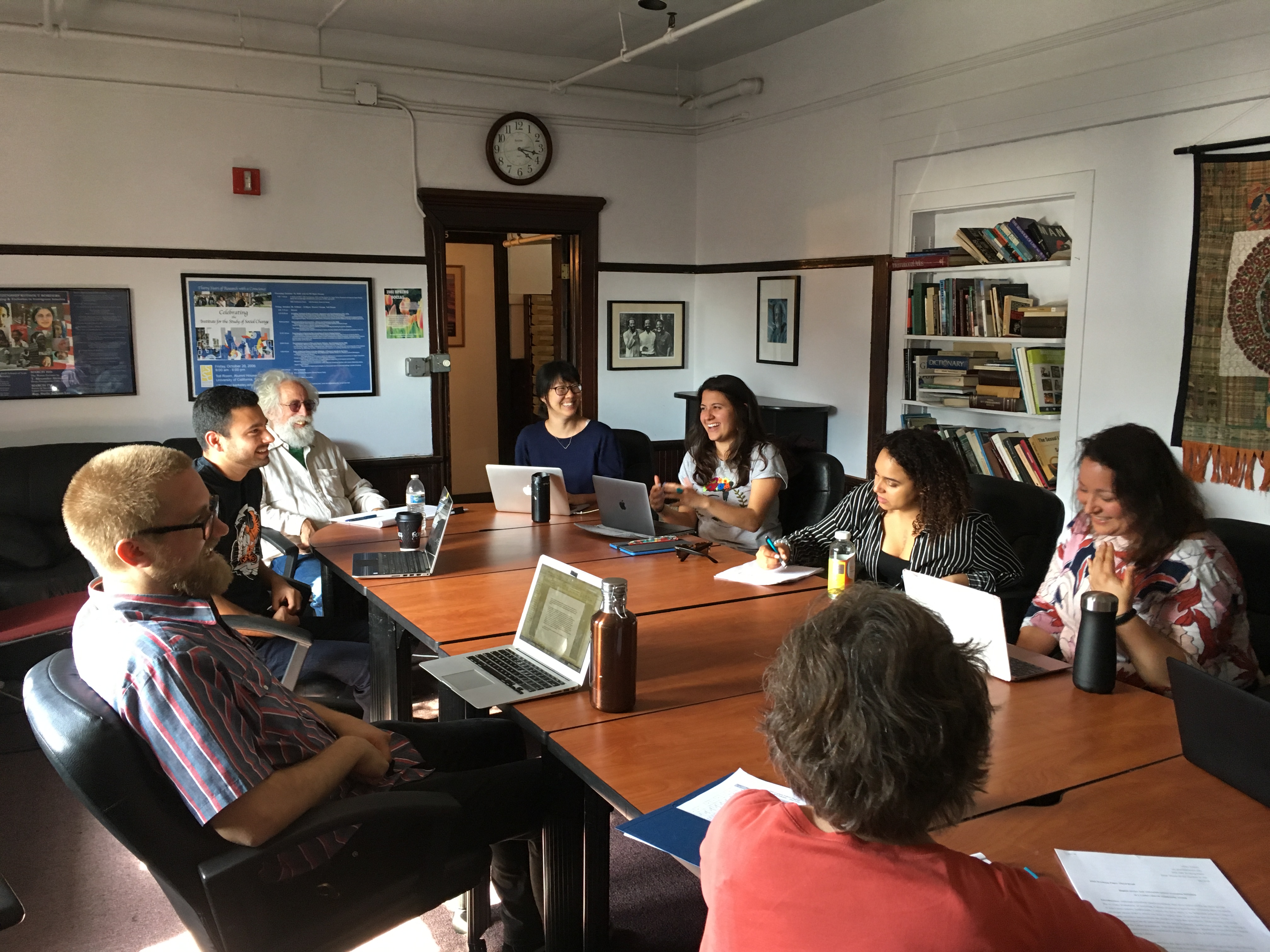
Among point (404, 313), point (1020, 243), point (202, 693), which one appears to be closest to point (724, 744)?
point (202, 693)

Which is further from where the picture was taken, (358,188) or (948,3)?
(358,188)

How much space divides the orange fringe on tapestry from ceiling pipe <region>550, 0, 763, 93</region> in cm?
249

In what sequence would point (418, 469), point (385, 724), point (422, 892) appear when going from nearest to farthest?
1. point (422, 892)
2. point (385, 724)
3. point (418, 469)

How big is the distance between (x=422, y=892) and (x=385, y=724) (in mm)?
451

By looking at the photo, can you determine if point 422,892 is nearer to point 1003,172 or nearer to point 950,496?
point 950,496

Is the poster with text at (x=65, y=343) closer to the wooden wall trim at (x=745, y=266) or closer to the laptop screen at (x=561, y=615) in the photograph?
the wooden wall trim at (x=745, y=266)

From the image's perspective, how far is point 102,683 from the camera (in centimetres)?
156

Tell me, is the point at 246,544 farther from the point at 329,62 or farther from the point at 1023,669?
the point at 329,62

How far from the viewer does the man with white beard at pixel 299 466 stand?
13.8ft

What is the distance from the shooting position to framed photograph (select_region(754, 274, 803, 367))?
19.1 feet

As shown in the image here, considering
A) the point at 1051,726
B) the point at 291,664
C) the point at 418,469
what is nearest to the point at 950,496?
the point at 1051,726

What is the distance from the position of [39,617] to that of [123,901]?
1480 millimetres

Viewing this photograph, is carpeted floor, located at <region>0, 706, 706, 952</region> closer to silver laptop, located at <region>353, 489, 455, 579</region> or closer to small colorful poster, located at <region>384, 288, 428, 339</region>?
silver laptop, located at <region>353, 489, 455, 579</region>

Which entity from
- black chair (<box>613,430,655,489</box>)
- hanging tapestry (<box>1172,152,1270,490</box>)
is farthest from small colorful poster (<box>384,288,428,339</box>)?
hanging tapestry (<box>1172,152,1270,490</box>)
